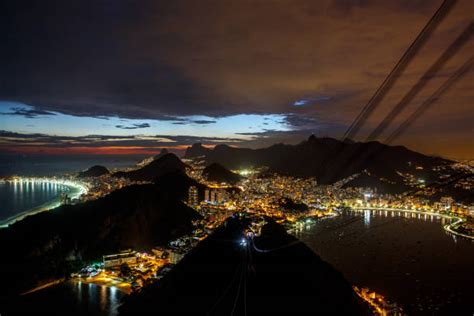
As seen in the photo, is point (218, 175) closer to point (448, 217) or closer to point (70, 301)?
point (448, 217)

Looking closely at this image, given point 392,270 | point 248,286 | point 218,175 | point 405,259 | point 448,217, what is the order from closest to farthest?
point 248,286 < point 392,270 < point 405,259 < point 448,217 < point 218,175

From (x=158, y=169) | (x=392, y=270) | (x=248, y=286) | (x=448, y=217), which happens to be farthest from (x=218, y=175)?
(x=248, y=286)

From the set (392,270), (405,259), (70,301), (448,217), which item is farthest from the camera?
(448,217)

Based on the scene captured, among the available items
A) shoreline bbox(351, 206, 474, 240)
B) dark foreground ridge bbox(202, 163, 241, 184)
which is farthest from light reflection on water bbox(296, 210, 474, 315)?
dark foreground ridge bbox(202, 163, 241, 184)

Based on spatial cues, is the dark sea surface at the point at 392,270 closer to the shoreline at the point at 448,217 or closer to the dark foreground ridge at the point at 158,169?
the shoreline at the point at 448,217

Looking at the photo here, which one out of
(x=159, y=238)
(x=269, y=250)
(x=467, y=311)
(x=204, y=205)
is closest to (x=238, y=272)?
(x=269, y=250)

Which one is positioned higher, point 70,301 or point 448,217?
point 70,301
